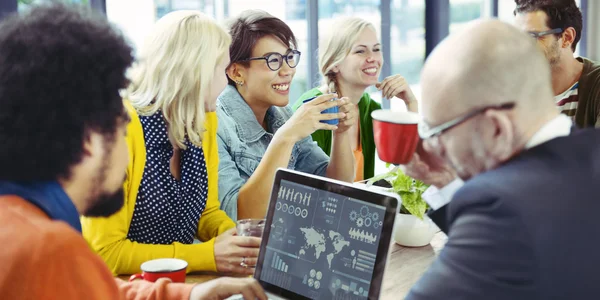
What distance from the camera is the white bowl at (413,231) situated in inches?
71.4

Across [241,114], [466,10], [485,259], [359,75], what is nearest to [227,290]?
[485,259]

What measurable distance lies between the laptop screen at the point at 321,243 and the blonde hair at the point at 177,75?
50 cm

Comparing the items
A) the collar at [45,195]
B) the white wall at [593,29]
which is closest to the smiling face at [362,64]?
the collar at [45,195]

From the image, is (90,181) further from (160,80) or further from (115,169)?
(160,80)

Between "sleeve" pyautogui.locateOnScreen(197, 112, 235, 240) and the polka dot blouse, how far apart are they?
4 centimetres

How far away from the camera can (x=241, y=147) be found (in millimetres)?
2283

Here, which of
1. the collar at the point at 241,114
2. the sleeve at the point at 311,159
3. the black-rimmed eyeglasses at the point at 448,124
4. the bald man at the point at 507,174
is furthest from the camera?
the sleeve at the point at 311,159

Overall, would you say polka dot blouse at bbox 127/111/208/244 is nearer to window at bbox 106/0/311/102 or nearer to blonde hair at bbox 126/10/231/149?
blonde hair at bbox 126/10/231/149

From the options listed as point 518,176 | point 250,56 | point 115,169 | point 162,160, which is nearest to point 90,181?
point 115,169

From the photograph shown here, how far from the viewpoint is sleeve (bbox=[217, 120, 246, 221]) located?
83.0 inches

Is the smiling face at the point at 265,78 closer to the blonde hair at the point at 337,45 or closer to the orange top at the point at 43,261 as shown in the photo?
the blonde hair at the point at 337,45

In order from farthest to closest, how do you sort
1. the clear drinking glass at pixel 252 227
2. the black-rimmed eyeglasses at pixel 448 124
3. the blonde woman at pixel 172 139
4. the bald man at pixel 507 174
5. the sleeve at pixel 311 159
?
the sleeve at pixel 311 159
the blonde woman at pixel 172 139
the clear drinking glass at pixel 252 227
the black-rimmed eyeglasses at pixel 448 124
the bald man at pixel 507 174

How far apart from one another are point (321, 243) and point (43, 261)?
2.24 ft

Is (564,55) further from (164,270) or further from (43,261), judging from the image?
(43,261)
